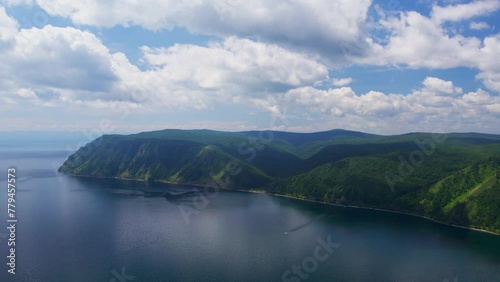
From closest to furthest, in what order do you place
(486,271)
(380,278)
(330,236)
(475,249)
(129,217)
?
1. (380,278)
2. (486,271)
3. (475,249)
4. (330,236)
5. (129,217)

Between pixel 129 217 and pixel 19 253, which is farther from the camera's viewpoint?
pixel 129 217

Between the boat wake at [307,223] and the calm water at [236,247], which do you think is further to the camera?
the boat wake at [307,223]

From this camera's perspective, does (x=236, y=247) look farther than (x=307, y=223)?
No

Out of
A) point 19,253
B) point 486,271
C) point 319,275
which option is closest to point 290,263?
point 319,275

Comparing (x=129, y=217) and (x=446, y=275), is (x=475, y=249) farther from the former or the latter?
(x=129, y=217)

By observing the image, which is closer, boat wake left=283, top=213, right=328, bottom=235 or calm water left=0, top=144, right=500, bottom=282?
calm water left=0, top=144, right=500, bottom=282

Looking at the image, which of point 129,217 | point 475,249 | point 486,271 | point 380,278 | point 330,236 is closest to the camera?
point 380,278

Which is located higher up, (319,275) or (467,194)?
(467,194)

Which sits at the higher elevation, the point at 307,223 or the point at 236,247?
the point at 236,247
